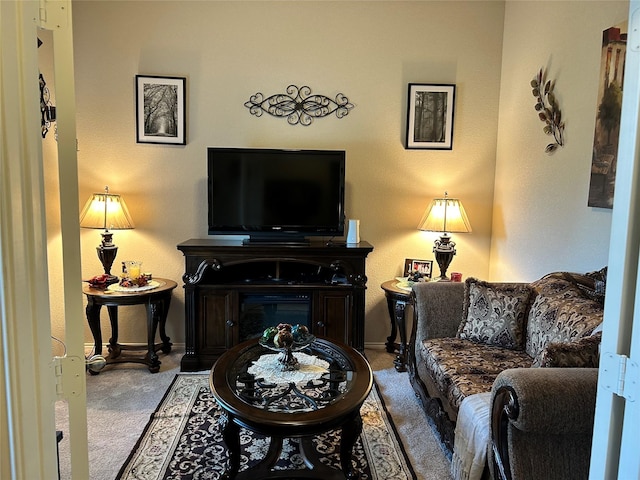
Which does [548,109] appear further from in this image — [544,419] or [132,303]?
[132,303]

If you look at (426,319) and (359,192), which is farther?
(359,192)

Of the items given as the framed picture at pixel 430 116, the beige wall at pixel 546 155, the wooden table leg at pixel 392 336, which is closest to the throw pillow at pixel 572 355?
the beige wall at pixel 546 155

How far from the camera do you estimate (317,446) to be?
7.57 ft

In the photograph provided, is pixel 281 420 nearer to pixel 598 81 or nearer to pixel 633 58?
pixel 633 58

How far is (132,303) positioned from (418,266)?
2462 mm

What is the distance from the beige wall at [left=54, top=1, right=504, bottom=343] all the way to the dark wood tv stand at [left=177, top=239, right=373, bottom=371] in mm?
538

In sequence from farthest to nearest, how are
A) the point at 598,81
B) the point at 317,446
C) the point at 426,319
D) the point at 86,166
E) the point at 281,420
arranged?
the point at 86,166, the point at 426,319, the point at 598,81, the point at 317,446, the point at 281,420

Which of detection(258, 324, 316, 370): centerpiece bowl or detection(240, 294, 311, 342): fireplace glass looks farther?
detection(240, 294, 311, 342): fireplace glass

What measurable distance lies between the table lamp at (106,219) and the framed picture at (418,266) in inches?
98.7

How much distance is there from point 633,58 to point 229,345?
312 cm

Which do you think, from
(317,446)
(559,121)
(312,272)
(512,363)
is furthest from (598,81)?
(317,446)

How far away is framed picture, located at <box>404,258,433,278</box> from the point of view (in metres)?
3.83

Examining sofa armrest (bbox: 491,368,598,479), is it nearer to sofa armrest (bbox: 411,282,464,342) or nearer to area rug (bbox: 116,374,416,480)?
area rug (bbox: 116,374,416,480)

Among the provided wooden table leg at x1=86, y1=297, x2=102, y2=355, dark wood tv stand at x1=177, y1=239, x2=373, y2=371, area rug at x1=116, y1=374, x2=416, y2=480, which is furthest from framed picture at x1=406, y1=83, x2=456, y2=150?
wooden table leg at x1=86, y1=297, x2=102, y2=355
